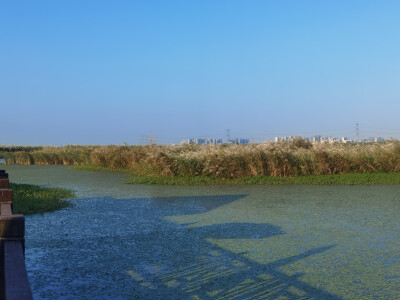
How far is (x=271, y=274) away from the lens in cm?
385

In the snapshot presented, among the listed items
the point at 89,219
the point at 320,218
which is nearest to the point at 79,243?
the point at 89,219

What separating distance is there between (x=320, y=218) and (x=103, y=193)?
5.46m

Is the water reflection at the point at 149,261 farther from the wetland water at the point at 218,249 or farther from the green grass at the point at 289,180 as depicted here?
the green grass at the point at 289,180

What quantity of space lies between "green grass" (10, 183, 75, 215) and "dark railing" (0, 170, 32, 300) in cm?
499

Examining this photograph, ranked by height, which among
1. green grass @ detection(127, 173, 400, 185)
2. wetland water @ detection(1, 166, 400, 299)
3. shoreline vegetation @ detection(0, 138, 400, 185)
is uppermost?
shoreline vegetation @ detection(0, 138, 400, 185)

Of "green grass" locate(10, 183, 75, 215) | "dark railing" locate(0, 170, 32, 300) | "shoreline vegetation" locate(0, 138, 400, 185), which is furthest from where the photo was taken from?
"shoreline vegetation" locate(0, 138, 400, 185)

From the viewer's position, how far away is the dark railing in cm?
154

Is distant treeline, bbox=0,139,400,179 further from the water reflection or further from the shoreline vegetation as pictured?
the water reflection

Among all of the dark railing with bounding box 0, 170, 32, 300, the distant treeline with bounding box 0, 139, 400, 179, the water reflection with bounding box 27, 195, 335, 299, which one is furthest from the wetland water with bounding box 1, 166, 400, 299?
the distant treeline with bounding box 0, 139, 400, 179

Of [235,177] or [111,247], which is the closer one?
[111,247]

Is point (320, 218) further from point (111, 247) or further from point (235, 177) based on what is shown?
point (235, 177)

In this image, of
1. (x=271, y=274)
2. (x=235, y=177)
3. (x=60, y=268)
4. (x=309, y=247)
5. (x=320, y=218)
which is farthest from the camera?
(x=235, y=177)

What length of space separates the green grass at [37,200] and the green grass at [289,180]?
9.62 ft

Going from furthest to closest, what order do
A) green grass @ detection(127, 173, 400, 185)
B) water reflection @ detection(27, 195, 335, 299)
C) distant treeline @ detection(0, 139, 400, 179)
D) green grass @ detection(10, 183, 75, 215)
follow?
distant treeline @ detection(0, 139, 400, 179) < green grass @ detection(127, 173, 400, 185) < green grass @ detection(10, 183, 75, 215) < water reflection @ detection(27, 195, 335, 299)
